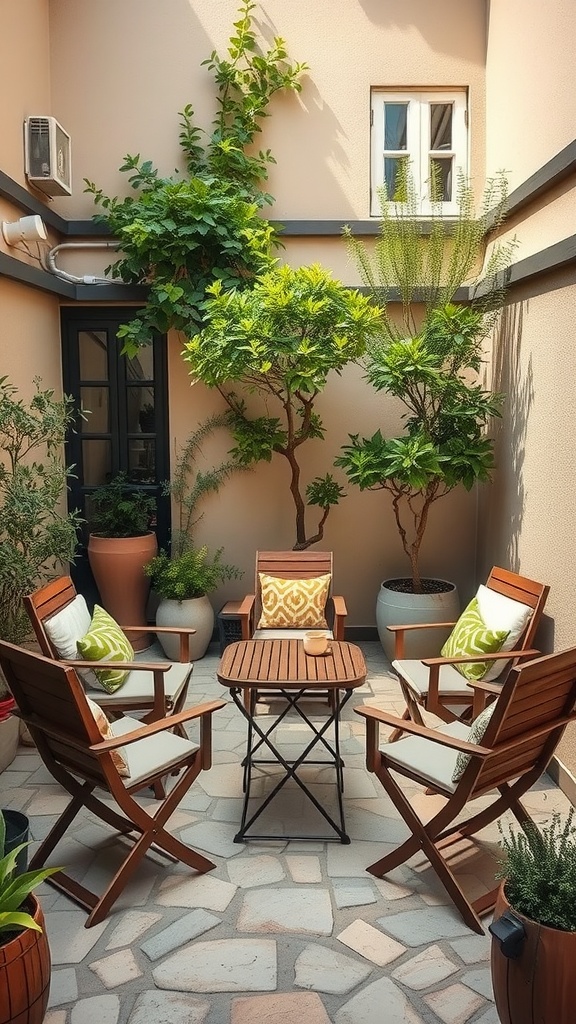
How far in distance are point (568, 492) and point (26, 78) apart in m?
4.73

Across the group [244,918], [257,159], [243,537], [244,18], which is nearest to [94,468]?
[243,537]

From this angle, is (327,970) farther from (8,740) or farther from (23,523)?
(23,523)

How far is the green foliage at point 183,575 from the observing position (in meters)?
6.24

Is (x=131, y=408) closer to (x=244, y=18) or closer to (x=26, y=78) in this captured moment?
(x=26, y=78)

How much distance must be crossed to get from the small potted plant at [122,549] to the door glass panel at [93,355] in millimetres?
886

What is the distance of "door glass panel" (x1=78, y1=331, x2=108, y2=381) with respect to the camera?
22.3ft

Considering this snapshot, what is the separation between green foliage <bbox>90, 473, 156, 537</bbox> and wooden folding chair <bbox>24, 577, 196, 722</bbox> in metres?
1.99

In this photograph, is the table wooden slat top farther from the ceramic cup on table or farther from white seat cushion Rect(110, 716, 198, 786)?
white seat cushion Rect(110, 716, 198, 786)

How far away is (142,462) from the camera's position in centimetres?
691

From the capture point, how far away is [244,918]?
3.17 meters

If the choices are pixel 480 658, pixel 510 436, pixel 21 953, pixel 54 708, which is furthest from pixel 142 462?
pixel 21 953

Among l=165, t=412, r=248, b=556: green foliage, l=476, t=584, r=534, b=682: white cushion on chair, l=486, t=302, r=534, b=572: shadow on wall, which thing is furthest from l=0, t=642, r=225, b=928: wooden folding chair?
l=165, t=412, r=248, b=556: green foliage

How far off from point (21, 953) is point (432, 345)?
4398 mm

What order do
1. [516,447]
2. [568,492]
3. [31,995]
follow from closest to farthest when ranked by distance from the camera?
[31,995] < [568,492] < [516,447]
